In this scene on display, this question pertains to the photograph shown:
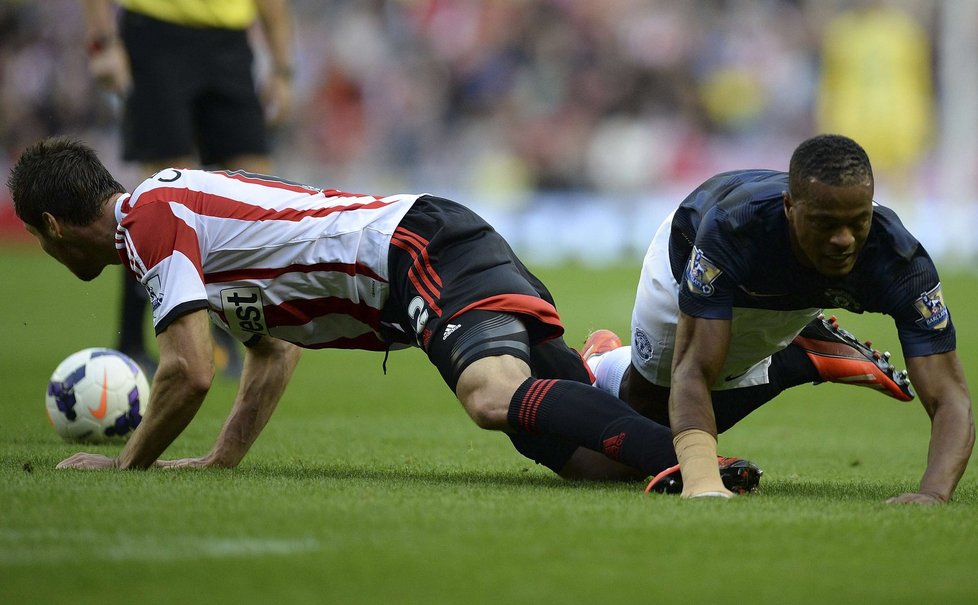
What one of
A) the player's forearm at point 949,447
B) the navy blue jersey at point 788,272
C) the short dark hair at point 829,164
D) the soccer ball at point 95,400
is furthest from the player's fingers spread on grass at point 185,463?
the player's forearm at point 949,447

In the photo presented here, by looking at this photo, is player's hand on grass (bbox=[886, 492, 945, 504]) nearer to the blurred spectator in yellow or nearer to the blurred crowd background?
the blurred spectator in yellow

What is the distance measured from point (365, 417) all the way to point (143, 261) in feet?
8.60

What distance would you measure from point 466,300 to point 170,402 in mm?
953

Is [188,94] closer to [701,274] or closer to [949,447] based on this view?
[701,274]

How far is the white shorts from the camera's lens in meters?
4.66

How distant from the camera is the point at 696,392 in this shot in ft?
13.4

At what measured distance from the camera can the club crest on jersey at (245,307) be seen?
4594 millimetres

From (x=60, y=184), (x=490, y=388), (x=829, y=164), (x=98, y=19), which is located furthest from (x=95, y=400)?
(x=829, y=164)

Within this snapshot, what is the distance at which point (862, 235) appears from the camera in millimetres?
3781

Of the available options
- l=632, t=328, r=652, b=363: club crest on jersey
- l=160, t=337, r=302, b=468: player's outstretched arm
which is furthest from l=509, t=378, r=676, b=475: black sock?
l=160, t=337, r=302, b=468: player's outstretched arm

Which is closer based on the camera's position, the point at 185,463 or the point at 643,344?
the point at 185,463

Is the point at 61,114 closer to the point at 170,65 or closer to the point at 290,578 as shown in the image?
the point at 170,65

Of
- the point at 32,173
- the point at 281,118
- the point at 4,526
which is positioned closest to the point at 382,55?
the point at 281,118

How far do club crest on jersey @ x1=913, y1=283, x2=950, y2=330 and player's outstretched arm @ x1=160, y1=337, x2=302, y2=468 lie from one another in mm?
2196
